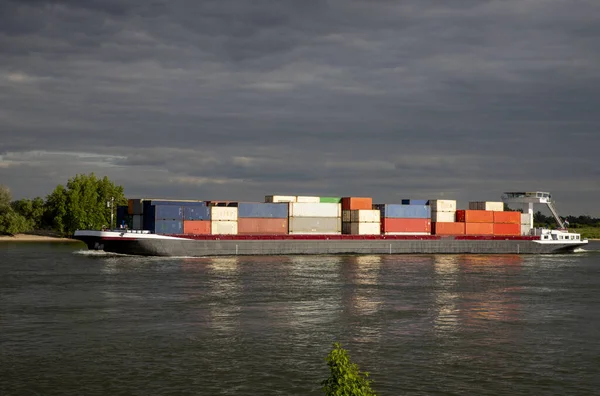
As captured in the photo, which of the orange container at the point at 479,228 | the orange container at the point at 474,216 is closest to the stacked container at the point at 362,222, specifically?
the orange container at the point at 474,216

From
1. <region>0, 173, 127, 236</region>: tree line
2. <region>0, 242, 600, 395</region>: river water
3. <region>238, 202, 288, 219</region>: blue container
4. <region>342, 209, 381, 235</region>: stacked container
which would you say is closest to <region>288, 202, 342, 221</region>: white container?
<region>238, 202, 288, 219</region>: blue container

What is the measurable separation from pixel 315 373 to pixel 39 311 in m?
20.5

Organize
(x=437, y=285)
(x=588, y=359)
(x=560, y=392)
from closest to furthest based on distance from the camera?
(x=560, y=392)
(x=588, y=359)
(x=437, y=285)

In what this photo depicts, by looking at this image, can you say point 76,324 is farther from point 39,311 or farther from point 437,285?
point 437,285

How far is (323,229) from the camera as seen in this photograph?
93.1 meters

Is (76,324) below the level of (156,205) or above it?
below

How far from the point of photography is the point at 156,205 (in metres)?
81.8

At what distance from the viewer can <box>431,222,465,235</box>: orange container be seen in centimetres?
10002

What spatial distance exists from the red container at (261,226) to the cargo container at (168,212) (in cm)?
866

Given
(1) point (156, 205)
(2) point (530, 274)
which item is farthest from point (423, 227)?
(1) point (156, 205)

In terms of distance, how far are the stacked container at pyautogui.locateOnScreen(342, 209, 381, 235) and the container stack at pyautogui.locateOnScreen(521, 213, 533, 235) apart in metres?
28.2

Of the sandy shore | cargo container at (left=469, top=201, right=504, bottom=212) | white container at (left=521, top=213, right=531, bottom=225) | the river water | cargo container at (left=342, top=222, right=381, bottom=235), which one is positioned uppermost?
cargo container at (left=469, top=201, right=504, bottom=212)

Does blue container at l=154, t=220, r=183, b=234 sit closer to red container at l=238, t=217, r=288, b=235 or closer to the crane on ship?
red container at l=238, t=217, r=288, b=235

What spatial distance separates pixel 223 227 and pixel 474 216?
39.7m
